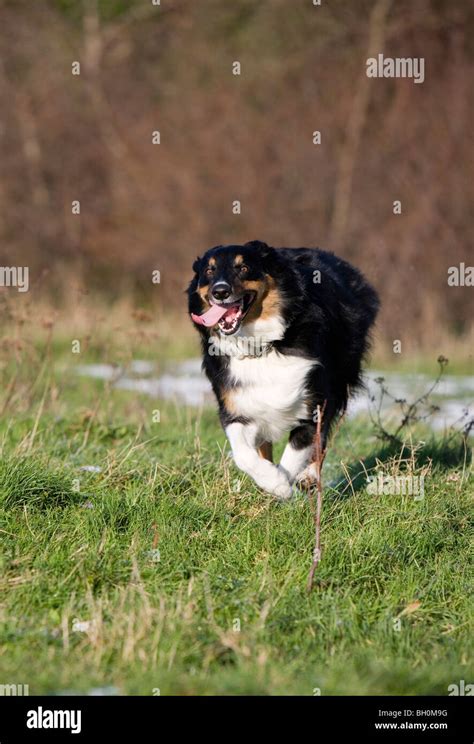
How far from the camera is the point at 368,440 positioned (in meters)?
7.55

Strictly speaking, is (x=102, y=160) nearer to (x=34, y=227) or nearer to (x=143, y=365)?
(x=34, y=227)

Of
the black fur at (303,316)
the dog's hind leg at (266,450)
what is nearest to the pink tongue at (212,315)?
the black fur at (303,316)

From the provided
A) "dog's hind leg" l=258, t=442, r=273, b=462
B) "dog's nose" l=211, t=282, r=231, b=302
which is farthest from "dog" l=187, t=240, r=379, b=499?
"dog's hind leg" l=258, t=442, r=273, b=462

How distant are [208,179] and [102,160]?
2.67 metres

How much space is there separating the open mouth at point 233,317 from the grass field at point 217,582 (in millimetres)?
846

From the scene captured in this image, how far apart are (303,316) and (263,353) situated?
32 centimetres

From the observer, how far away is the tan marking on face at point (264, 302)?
5.61m

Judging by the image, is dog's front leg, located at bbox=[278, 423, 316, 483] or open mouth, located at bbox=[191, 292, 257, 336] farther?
dog's front leg, located at bbox=[278, 423, 316, 483]

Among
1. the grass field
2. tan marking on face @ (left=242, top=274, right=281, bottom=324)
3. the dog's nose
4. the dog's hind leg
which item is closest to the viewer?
the grass field

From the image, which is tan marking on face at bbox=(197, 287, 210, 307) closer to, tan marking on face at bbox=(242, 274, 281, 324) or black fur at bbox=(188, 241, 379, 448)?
black fur at bbox=(188, 241, 379, 448)

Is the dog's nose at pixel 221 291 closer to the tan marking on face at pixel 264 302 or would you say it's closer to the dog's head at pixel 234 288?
the dog's head at pixel 234 288

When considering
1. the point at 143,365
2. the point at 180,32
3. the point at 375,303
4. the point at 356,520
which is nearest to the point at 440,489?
the point at 356,520

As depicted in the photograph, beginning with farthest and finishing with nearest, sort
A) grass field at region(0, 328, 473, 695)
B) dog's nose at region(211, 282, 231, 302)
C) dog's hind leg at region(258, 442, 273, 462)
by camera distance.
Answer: dog's hind leg at region(258, 442, 273, 462) → dog's nose at region(211, 282, 231, 302) → grass field at region(0, 328, 473, 695)

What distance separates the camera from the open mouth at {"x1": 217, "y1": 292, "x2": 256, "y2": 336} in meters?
5.50
